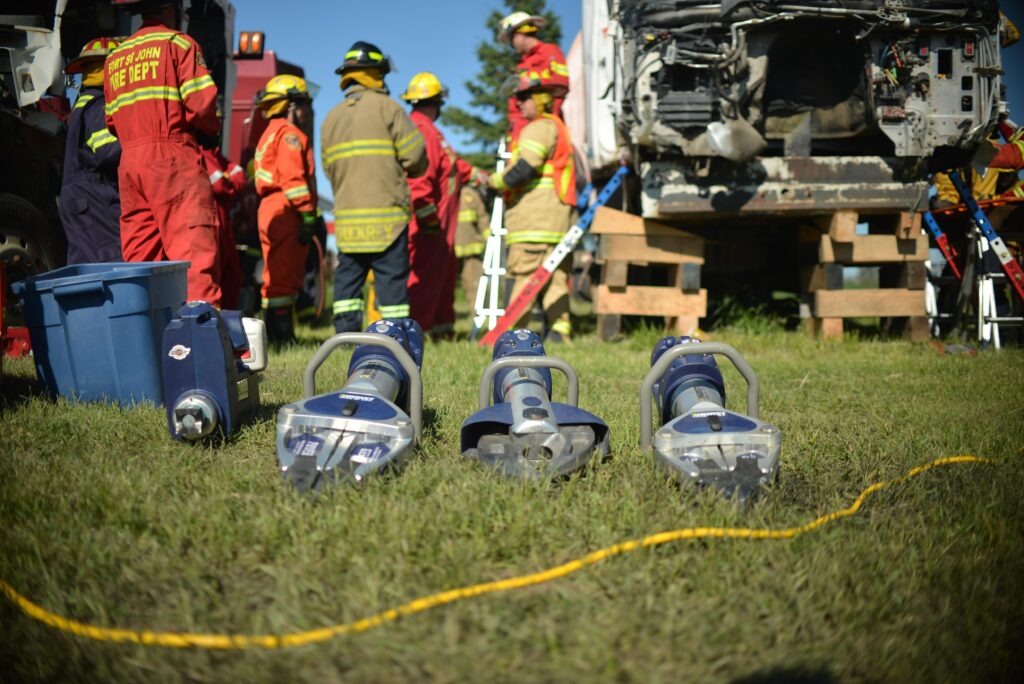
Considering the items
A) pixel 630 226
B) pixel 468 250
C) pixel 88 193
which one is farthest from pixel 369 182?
pixel 468 250

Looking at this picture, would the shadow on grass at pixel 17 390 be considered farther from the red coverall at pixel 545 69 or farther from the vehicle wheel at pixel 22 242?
the red coverall at pixel 545 69

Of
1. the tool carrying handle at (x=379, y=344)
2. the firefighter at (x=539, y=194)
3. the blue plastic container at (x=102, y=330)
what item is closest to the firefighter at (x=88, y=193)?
the blue plastic container at (x=102, y=330)

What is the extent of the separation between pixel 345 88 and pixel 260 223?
1.50 m

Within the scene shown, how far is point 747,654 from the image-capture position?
163 cm

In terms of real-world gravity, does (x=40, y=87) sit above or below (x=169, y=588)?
above

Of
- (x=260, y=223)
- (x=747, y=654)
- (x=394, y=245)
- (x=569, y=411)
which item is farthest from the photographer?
(x=260, y=223)

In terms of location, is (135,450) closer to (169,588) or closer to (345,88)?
(169,588)

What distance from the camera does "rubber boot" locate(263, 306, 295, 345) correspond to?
6809mm

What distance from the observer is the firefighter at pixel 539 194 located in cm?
684

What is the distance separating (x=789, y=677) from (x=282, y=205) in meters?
6.14

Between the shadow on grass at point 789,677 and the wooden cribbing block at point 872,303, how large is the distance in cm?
544

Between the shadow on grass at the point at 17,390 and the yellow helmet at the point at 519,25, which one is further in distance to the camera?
the yellow helmet at the point at 519,25

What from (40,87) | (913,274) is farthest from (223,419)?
(913,274)

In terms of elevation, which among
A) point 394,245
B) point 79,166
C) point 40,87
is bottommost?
point 394,245
